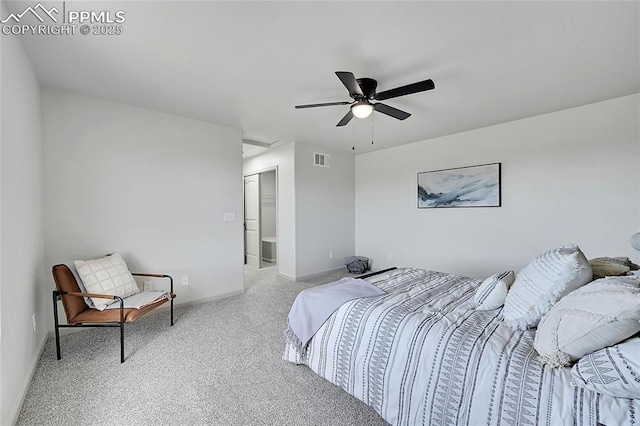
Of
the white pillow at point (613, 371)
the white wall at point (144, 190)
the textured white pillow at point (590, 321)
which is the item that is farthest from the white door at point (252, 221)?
the white pillow at point (613, 371)

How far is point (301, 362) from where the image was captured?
81.9 inches

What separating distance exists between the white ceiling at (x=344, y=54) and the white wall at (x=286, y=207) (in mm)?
1568

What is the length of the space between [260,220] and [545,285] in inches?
195

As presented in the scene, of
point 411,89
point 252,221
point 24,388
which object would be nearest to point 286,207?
point 252,221

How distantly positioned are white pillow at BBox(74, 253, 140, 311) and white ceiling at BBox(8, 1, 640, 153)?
67.8 inches

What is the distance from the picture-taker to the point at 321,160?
5078mm

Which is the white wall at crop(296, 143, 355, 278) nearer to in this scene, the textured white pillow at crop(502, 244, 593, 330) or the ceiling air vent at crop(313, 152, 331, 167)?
the ceiling air vent at crop(313, 152, 331, 167)

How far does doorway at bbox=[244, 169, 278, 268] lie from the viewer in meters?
5.69

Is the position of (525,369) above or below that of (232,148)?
below

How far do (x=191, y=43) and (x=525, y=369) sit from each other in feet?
9.18

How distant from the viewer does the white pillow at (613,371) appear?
939mm

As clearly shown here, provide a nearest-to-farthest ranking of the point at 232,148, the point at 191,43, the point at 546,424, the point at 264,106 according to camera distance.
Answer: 1. the point at 546,424
2. the point at 191,43
3. the point at 264,106
4. the point at 232,148

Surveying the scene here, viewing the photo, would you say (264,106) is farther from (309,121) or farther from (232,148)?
(232,148)

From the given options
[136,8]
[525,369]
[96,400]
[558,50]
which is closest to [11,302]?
[96,400]
